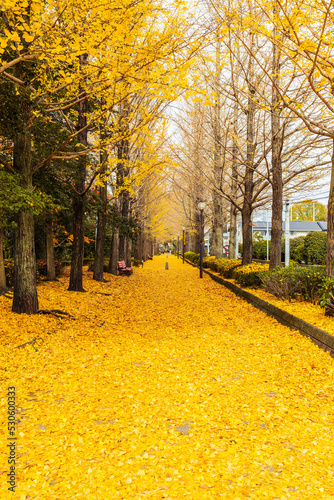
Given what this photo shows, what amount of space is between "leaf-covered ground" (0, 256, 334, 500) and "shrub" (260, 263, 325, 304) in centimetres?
153

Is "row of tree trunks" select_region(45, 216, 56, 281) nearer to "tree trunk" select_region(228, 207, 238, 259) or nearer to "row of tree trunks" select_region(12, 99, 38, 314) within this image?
"row of tree trunks" select_region(12, 99, 38, 314)

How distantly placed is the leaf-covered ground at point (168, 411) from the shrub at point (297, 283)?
1.53 meters

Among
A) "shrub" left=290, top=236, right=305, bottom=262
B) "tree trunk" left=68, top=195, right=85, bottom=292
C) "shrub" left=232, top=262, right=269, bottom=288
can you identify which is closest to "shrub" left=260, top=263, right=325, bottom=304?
"shrub" left=232, top=262, right=269, bottom=288

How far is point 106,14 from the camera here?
5895mm

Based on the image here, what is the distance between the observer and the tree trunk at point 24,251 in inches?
294

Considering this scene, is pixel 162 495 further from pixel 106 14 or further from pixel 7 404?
pixel 106 14

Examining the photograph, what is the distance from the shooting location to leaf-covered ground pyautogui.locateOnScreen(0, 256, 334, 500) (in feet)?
8.21

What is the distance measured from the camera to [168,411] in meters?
3.64

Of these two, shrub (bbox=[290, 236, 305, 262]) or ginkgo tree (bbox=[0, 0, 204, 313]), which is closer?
ginkgo tree (bbox=[0, 0, 204, 313])

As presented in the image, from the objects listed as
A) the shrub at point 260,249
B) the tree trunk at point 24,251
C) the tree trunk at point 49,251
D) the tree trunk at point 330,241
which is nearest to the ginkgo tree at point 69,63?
the tree trunk at point 24,251

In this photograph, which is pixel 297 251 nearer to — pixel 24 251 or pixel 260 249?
pixel 260 249

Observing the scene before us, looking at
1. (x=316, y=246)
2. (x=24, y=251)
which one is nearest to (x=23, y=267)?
(x=24, y=251)

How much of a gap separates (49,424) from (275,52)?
1190cm

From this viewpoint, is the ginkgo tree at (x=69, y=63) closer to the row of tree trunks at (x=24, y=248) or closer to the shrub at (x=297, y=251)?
the row of tree trunks at (x=24, y=248)
